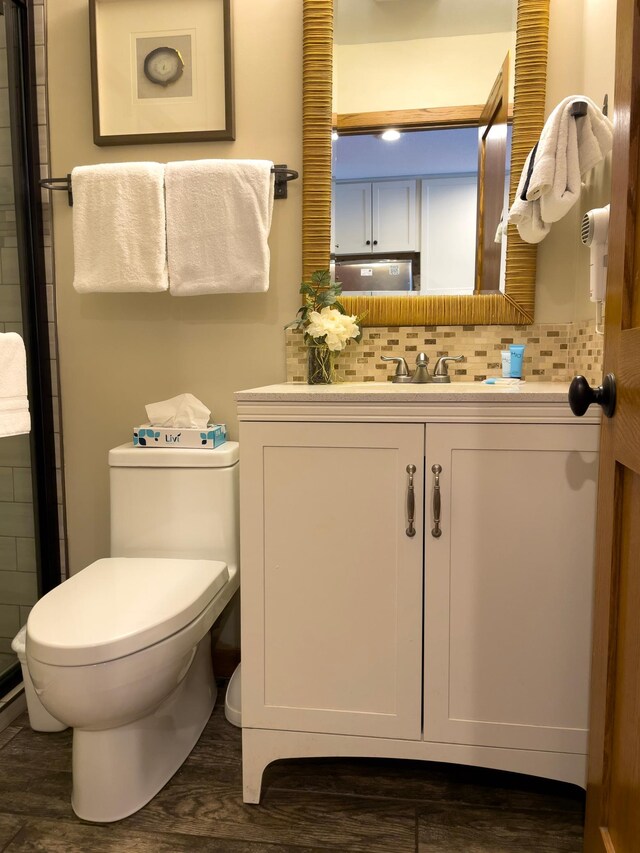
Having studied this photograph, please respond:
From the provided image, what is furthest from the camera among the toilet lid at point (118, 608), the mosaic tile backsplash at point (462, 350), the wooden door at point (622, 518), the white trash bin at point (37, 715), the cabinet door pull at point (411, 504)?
the mosaic tile backsplash at point (462, 350)

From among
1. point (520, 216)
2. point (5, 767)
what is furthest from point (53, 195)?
point (5, 767)

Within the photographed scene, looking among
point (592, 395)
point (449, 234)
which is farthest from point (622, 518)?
point (449, 234)

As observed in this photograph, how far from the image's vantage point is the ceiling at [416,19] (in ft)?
5.65

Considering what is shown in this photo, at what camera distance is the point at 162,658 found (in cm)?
130

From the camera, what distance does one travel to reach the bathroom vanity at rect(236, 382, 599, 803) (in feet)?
4.24

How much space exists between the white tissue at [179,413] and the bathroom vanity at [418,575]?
467 mm

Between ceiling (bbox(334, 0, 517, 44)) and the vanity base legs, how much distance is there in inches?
70.1

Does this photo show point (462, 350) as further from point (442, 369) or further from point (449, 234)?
point (449, 234)

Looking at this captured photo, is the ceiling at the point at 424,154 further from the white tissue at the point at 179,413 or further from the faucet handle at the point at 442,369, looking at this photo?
the white tissue at the point at 179,413

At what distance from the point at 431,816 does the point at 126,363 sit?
145cm

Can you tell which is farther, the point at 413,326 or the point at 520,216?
the point at 413,326

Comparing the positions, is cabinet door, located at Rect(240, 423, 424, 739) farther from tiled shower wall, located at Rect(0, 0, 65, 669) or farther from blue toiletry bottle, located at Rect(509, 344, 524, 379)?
tiled shower wall, located at Rect(0, 0, 65, 669)

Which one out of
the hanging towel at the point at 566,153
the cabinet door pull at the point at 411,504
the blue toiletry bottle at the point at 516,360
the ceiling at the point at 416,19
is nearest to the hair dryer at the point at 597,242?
the hanging towel at the point at 566,153

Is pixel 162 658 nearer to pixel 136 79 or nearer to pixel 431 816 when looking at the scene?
pixel 431 816
